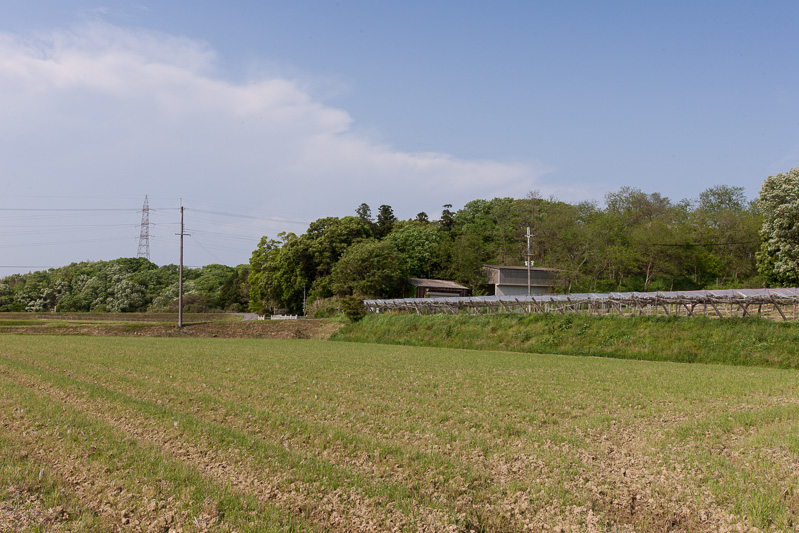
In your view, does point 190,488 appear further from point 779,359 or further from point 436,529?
point 779,359

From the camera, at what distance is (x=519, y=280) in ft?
234

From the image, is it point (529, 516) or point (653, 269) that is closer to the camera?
point (529, 516)

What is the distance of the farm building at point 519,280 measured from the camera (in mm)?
71312

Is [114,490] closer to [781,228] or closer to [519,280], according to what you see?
[781,228]

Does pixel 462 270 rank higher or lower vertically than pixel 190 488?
higher

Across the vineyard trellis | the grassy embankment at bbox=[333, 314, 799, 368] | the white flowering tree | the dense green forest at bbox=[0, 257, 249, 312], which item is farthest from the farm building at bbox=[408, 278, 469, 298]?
the dense green forest at bbox=[0, 257, 249, 312]

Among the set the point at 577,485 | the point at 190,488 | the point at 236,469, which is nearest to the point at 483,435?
the point at 577,485

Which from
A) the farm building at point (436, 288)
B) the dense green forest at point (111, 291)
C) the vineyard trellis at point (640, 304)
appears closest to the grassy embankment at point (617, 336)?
the vineyard trellis at point (640, 304)

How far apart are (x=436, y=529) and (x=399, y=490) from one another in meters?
1.08

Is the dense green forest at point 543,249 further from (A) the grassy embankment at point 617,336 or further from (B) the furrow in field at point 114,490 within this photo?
(B) the furrow in field at point 114,490

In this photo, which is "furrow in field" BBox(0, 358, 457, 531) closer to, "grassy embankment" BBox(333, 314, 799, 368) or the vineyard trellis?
"grassy embankment" BBox(333, 314, 799, 368)

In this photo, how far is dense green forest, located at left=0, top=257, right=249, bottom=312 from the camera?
92438mm

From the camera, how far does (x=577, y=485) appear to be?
7168 mm

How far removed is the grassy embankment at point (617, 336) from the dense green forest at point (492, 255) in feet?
68.4
